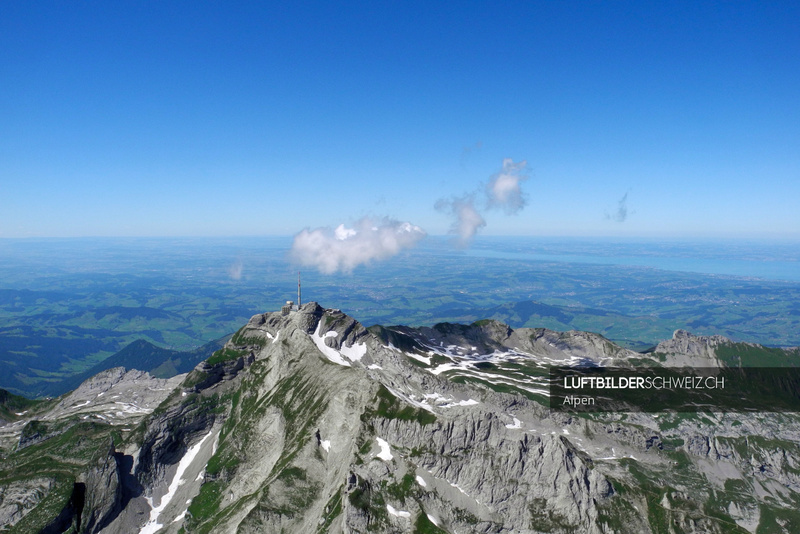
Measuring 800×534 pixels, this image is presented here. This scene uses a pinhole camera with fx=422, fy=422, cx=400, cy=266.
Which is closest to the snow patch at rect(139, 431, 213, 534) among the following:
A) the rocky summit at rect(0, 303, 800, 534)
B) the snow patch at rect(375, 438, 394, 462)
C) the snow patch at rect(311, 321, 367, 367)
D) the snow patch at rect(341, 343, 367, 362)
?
the rocky summit at rect(0, 303, 800, 534)

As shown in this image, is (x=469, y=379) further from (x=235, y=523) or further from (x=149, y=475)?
(x=149, y=475)

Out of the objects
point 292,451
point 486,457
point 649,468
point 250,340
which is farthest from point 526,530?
point 250,340

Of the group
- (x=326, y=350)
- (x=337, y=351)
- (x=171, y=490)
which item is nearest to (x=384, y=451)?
(x=326, y=350)

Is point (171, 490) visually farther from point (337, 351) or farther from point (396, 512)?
point (396, 512)

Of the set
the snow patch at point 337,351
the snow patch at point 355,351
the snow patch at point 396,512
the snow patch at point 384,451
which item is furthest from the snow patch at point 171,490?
the snow patch at point 396,512

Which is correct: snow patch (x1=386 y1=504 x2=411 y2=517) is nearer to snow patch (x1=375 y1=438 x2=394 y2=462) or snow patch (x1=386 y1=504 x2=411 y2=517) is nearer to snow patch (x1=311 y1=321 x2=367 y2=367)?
snow patch (x1=375 y1=438 x2=394 y2=462)
